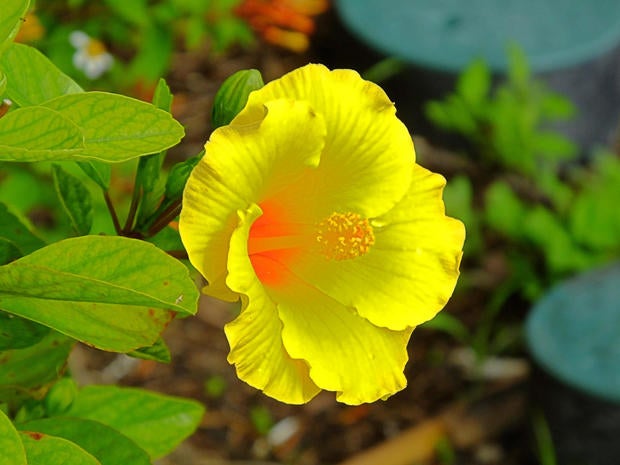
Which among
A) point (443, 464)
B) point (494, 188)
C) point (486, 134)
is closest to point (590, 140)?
point (486, 134)

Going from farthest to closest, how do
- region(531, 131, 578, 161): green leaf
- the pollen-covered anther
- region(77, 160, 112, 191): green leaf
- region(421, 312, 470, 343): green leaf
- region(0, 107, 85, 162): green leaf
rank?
1. region(531, 131, 578, 161): green leaf
2. region(421, 312, 470, 343): green leaf
3. region(77, 160, 112, 191): green leaf
4. the pollen-covered anther
5. region(0, 107, 85, 162): green leaf

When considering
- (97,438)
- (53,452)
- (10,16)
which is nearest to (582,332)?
(97,438)

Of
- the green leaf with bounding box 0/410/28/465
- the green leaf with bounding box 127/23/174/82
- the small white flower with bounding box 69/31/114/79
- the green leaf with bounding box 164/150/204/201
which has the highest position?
the green leaf with bounding box 164/150/204/201

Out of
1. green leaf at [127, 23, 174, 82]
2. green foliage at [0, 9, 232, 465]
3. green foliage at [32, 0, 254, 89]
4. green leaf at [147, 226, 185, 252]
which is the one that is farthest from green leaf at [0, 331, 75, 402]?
green leaf at [127, 23, 174, 82]

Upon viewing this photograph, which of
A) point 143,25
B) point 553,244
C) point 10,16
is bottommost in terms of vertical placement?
point 553,244

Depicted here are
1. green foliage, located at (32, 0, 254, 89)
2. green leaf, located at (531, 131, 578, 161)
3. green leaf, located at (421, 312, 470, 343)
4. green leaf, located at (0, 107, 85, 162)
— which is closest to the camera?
green leaf, located at (0, 107, 85, 162)

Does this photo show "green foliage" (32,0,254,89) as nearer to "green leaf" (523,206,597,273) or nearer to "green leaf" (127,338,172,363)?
"green leaf" (523,206,597,273)

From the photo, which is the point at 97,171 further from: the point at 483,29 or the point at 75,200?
the point at 483,29
